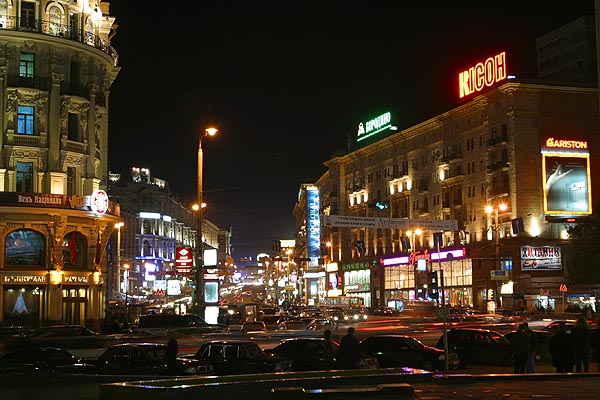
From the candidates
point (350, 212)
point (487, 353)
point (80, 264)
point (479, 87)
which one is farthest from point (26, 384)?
point (350, 212)

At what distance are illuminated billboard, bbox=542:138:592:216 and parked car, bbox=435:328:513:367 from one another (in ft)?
170

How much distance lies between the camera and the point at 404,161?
4102 inches

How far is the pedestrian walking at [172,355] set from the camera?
22.6 meters

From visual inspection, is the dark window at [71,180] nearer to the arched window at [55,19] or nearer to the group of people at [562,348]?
the arched window at [55,19]

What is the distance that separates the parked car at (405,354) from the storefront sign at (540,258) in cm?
5205

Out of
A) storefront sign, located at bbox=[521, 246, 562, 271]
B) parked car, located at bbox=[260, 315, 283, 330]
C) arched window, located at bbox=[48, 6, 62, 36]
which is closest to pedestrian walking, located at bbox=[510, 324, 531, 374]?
parked car, located at bbox=[260, 315, 283, 330]

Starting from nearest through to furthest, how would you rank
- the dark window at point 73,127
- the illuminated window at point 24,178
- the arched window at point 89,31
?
the illuminated window at point 24,178 → the dark window at point 73,127 → the arched window at point 89,31

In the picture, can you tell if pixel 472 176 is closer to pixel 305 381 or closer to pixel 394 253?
pixel 394 253

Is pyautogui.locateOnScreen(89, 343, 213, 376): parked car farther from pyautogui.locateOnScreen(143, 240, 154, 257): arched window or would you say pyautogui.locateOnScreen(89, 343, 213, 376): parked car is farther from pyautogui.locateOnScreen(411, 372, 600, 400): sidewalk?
pyautogui.locateOnScreen(143, 240, 154, 257): arched window

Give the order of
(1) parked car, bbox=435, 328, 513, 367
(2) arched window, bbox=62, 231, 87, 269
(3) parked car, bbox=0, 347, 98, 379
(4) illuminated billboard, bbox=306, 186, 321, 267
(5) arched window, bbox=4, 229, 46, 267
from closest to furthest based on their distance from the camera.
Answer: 1. (3) parked car, bbox=0, 347, 98, 379
2. (1) parked car, bbox=435, 328, 513, 367
3. (5) arched window, bbox=4, 229, 46, 267
4. (2) arched window, bbox=62, 231, 87, 269
5. (4) illuminated billboard, bbox=306, 186, 321, 267

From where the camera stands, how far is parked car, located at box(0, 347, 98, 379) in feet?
80.3

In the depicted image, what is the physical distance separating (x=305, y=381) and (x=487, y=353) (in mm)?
13041

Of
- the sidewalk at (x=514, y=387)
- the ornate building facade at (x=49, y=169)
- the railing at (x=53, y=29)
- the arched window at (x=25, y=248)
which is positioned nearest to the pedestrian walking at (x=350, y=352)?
the sidewalk at (x=514, y=387)

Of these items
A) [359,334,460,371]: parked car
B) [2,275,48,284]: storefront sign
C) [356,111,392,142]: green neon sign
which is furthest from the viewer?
[356,111,392,142]: green neon sign
